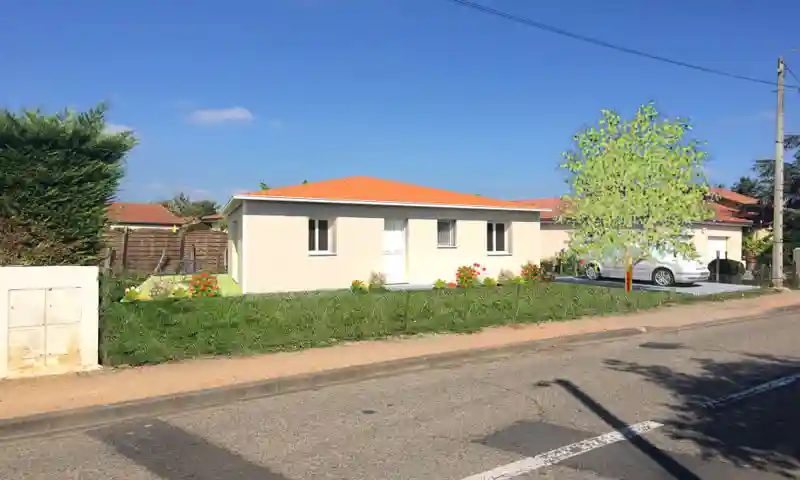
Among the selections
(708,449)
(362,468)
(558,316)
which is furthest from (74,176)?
(558,316)

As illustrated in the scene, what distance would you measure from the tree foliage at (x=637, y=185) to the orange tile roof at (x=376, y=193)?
401 centimetres

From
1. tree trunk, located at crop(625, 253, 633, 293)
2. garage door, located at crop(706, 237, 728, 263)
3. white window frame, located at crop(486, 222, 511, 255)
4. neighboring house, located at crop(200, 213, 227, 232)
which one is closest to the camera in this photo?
tree trunk, located at crop(625, 253, 633, 293)

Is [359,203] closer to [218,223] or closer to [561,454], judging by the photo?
[561,454]

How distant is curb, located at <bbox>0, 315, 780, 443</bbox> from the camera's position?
6172 mm

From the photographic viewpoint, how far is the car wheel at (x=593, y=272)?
26.4 meters

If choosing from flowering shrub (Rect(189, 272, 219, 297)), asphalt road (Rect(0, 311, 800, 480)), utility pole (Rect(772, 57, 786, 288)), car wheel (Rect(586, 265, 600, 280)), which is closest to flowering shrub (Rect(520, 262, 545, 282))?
car wheel (Rect(586, 265, 600, 280))

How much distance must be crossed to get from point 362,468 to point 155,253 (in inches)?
944

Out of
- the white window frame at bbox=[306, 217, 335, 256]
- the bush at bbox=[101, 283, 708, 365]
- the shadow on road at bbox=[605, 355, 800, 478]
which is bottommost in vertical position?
the shadow on road at bbox=[605, 355, 800, 478]

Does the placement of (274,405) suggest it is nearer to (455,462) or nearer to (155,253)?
(455,462)

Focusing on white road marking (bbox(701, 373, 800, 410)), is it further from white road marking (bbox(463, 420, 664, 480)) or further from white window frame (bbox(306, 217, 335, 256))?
white window frame (bbox(306, 217, 335, 256))

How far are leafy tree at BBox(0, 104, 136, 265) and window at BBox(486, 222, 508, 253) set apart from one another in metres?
16.0

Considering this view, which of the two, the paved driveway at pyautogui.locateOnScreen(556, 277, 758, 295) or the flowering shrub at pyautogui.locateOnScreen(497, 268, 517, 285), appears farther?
the flowering shrub at pyautogui.locateOnScreen(497, 268, 517, 285)

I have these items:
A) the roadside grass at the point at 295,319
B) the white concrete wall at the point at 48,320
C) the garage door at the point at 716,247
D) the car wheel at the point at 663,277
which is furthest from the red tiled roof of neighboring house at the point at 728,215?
the white concrete wall at the point at 48,320

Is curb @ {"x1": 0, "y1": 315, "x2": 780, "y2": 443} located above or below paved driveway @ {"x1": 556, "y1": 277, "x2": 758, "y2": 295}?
below
